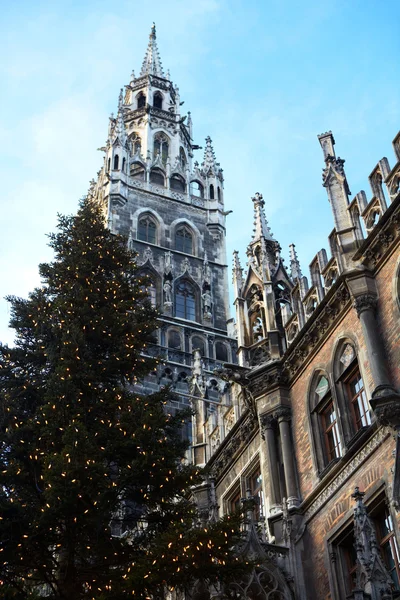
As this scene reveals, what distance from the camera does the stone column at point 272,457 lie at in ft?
58.6

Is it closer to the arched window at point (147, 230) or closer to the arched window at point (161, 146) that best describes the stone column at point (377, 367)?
the arched window at point (147, 230)

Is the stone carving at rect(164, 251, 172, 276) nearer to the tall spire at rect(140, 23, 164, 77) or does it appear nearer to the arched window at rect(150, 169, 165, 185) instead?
the arched window at rect(150, 169, 165, 185)

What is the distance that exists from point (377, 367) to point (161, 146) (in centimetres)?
4146

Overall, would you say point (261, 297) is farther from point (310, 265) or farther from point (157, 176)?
point (157, 176)

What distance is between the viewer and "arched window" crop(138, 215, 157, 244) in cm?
4556

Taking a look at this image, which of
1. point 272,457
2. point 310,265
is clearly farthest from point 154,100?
point 272,457

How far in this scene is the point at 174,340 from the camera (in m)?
40.1

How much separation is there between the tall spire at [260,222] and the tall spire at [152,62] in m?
39.2

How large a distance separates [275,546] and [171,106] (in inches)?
1801

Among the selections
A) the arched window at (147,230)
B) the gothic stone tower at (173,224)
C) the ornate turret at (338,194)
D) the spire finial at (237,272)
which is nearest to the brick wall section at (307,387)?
the ornate turret at (338,194)

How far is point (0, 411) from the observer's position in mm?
15672

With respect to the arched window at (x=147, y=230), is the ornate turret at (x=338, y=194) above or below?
below

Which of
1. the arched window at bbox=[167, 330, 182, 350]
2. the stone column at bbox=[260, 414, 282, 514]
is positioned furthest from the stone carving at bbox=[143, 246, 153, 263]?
the stone column at bbox=[260, 414, 282, 514]

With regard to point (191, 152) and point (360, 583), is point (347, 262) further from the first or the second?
point (191, 152)
